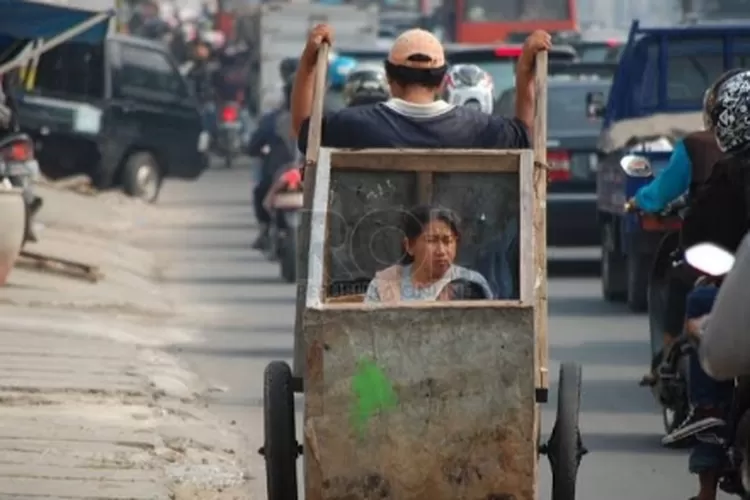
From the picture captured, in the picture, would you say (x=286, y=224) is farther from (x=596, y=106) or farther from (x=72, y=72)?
(x=72, y=72)

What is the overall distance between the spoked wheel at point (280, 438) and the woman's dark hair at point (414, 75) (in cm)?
111

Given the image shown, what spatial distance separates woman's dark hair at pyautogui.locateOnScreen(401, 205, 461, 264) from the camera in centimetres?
813

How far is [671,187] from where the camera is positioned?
33.4 feet

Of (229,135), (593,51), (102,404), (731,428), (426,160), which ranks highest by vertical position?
(426,160)

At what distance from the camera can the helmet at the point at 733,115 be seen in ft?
28.1

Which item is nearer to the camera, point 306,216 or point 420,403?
point 420,403

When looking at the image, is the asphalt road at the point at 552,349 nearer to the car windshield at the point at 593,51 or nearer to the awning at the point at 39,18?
the awning at the point at 39,18

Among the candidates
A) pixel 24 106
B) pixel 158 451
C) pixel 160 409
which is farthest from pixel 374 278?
pixel 24 106

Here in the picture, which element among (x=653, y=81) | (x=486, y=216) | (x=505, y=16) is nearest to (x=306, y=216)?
(x=486, y=216)

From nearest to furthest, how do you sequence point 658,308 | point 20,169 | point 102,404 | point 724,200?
point 724,200
point 658,308
point 102,404
point 20,169

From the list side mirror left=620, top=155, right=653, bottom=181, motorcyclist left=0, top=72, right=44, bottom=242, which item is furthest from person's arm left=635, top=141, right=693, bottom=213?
motorcyclist left=0, top=72, right=44, bottom=242

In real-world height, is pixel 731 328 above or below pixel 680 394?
above

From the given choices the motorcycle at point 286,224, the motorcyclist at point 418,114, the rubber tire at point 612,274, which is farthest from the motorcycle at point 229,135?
the motorcyclist at point 418,114

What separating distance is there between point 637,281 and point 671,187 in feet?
23.0
